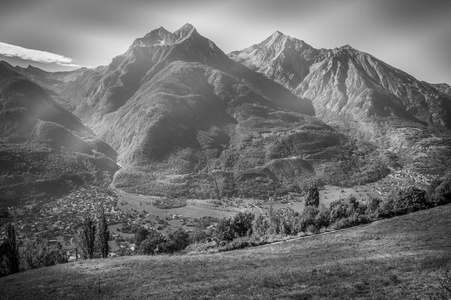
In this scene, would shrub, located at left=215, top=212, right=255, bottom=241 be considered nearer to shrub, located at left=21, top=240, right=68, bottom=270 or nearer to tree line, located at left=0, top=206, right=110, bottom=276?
tree line, located at left=0, top=206, right=110, bottom=276

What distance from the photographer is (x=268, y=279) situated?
33344mm

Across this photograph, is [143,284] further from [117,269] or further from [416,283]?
[416,283]

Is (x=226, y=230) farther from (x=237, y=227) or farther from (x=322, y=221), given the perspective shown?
(x=322, y=221)

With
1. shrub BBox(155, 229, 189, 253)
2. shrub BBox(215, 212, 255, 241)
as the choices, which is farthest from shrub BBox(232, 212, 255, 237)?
shrub BBox(155, 229, 189, 253)

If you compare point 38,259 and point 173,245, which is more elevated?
point 38,259

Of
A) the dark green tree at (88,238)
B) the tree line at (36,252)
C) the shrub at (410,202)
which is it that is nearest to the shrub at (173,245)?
the tree line at (36,252)

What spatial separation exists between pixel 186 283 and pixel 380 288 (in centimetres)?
2190

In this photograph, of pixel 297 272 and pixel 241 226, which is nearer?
pixel 297 272

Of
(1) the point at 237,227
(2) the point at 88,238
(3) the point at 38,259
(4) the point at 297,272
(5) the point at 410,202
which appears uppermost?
(5) the point at 410,202

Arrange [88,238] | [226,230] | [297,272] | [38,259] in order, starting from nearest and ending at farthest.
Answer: [297,272]
[88,238]
[38,259]
[226,230]

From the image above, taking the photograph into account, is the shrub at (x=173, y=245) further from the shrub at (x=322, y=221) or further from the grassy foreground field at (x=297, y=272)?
the grassy foreground field at (x=297, y=272)

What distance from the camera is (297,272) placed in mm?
35094

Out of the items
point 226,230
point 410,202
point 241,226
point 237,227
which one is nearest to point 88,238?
point 226,230

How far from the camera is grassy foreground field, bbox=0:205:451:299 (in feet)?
91.8
